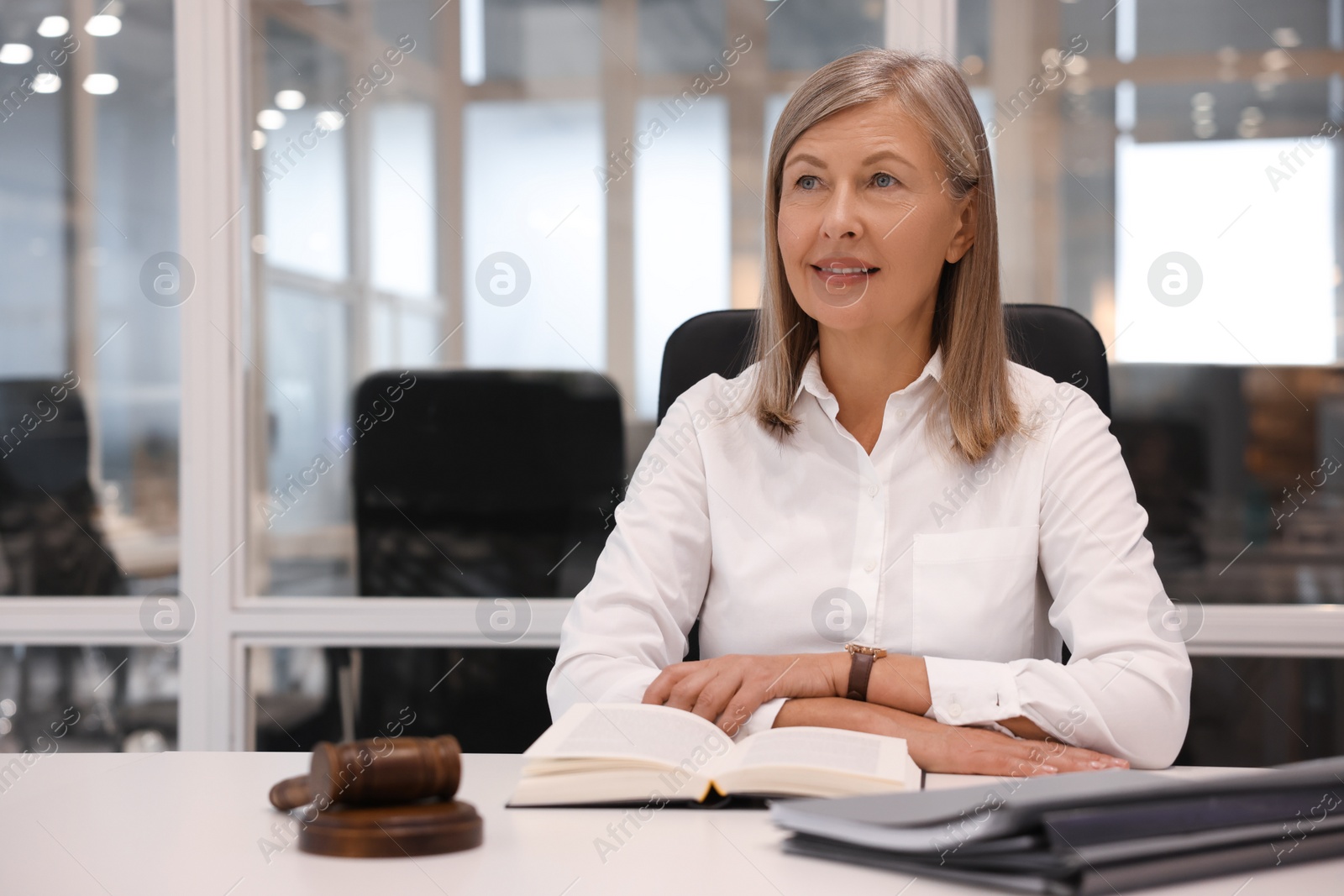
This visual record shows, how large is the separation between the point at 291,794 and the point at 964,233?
1.24m

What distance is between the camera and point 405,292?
2402mm

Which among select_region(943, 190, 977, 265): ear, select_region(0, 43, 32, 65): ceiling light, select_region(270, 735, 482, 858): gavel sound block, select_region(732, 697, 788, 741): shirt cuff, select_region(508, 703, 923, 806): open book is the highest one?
select_region(0, 43, 32, 65): ceiling light

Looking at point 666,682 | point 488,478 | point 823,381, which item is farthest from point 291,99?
point 666,682

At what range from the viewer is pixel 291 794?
892 mm

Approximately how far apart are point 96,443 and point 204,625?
48 cm

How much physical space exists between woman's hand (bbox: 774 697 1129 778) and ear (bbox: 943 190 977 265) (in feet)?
2.40

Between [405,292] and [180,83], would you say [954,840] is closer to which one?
[405,292]

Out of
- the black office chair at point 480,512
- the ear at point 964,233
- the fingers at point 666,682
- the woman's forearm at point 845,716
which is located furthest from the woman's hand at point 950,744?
the black office chair at point 480,512

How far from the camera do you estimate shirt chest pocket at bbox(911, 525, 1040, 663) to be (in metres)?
1.50

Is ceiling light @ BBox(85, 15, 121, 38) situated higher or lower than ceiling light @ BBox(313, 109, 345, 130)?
higher

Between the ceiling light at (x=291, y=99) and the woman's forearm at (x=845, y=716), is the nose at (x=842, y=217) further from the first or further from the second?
the ceiling light at (x=291, y=99)

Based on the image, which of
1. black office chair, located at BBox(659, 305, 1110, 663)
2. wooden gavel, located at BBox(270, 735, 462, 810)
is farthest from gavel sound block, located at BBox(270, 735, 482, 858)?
black office chair, located at BBox(659, 305, 1110, 663)

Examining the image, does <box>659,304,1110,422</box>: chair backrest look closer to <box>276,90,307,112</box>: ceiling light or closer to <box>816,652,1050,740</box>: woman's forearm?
<box>816,652,1050,740</box>: woman's forearm

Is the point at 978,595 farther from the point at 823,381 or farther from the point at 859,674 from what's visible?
the point at 823,381
